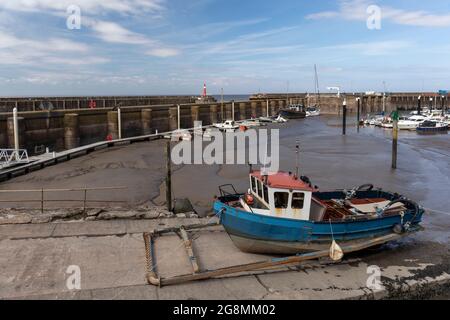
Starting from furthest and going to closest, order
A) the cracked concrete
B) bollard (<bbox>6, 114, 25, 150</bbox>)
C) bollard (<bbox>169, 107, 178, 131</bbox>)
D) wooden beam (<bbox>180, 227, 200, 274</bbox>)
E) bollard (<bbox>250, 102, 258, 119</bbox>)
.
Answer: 1. bollard (<bbox>250, 102, 258, 119</bbox>)
2. bollard (<bbox>169, 107, 178, 131</bbox>)
3. bollard (<bbox>6, 114, 25, 150</bbox>)
4. wooden beam (<bbox>180, 227, 200, 274</bbox>)
5. the cracked concrete

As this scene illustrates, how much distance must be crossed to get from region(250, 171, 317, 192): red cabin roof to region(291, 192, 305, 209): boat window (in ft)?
0.77

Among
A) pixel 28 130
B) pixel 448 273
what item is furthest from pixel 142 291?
pixel 28 130

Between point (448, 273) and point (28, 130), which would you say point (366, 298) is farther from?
point (28, 130)

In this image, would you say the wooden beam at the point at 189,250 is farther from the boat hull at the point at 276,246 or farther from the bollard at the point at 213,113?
the bollard at the point at 213,113

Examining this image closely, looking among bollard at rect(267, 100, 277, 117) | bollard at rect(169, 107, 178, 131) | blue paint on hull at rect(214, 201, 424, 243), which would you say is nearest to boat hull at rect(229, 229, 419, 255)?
blue paint on hull at rect(214, 201, 424, 243)

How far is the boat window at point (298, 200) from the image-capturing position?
12.2 metres

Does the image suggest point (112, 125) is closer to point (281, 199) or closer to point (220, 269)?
point (281, 199)

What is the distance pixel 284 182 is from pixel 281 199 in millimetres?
527

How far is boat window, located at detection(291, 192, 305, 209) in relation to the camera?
12172mm

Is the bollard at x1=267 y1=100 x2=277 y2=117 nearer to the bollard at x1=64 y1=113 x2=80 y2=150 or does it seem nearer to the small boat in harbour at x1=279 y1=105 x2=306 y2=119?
the small boat in harbour at x1=279 y1=105 x2=306 y2=119

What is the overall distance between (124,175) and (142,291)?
16.6 metres

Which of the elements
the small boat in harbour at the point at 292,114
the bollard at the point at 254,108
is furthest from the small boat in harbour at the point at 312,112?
the bollard at the point at 254,108

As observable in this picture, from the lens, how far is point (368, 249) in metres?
13.4

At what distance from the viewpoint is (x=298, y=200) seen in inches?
481
